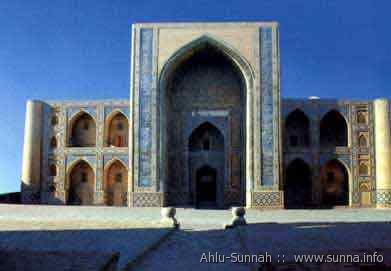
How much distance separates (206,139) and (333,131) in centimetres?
827

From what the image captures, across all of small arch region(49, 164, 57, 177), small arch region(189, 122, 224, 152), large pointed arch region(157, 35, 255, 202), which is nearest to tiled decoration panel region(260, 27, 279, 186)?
large pointed arch region(157, 35, 255, 202)

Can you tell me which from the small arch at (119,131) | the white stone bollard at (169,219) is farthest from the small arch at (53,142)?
the white stone bollard at (169,219)

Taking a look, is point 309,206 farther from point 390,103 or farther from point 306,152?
point 390,103

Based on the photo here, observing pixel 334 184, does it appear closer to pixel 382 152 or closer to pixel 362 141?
pixel 362 141

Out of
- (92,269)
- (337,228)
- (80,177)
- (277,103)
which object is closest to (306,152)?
(277,103)

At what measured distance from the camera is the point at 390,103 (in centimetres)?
2058

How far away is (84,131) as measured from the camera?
22.9 m

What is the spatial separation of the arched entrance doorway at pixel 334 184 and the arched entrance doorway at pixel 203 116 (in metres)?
5.75

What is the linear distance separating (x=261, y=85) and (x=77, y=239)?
12.4m

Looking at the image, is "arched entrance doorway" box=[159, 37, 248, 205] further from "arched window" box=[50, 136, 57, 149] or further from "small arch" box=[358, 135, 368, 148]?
"arched window" box=[50, 136, 57, 149]

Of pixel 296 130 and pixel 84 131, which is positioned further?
pixel 84 131

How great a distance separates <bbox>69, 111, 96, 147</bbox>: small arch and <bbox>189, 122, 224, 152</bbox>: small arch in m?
6.74

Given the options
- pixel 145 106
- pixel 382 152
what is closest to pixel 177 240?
pixel 145 106

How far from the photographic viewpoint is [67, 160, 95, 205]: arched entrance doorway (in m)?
21.8
